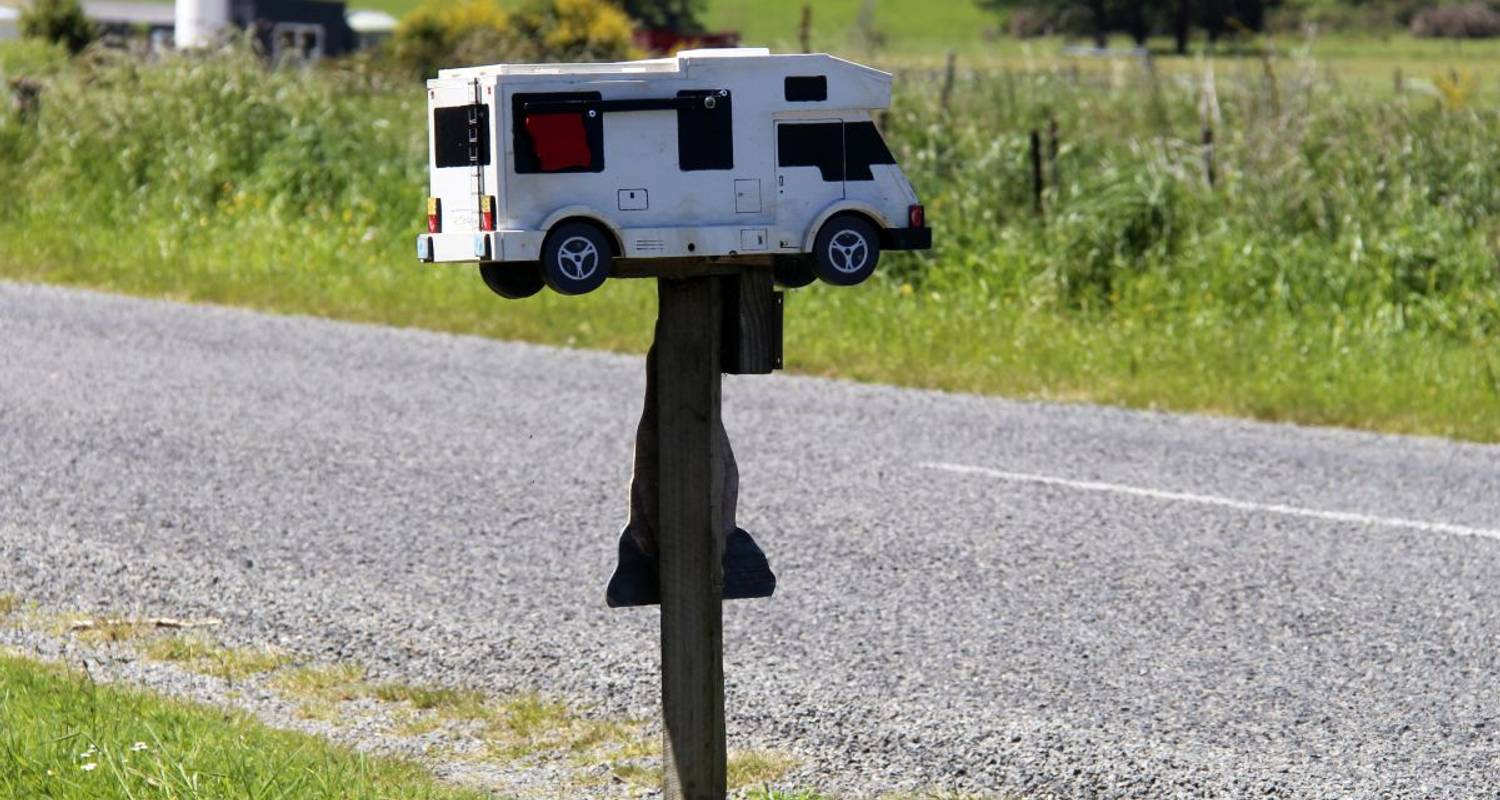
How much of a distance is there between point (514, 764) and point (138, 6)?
72980 mm

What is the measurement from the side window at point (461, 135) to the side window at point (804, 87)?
0.53 metres

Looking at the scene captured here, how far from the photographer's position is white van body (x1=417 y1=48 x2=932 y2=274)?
3.28 metres

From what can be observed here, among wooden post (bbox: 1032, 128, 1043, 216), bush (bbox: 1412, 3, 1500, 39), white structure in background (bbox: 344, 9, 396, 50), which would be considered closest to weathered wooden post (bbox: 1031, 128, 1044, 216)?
wooden post (bbox: 1032, 128, 1043, 216)

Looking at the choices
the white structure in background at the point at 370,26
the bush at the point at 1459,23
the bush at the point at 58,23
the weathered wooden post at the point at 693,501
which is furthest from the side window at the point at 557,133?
the bush at the point at 1459,23

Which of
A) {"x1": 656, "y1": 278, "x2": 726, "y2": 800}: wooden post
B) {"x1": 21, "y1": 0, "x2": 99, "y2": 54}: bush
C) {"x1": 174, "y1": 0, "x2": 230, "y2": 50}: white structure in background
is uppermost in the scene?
{"x1": 21, "y1": 0, "x2": 99, "y2": 54}: bush

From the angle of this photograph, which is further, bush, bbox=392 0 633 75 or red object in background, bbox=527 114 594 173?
bush, bbox=392 0 633 75

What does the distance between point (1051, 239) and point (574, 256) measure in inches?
371

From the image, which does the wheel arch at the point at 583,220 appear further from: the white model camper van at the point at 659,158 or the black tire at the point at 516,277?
the black tire at the point at 516,277

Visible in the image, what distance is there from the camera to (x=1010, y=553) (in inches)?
259

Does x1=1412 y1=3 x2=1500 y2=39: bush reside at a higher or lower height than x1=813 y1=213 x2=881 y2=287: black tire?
higher

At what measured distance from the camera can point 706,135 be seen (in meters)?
3.31

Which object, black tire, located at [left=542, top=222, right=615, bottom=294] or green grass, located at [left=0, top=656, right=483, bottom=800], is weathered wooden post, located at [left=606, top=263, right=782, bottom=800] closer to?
black tire, located at [left=542, top=222, right=615, bottom=294]

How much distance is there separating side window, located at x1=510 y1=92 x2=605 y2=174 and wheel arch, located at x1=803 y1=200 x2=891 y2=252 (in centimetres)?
39

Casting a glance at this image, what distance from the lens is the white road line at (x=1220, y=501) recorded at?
7078 millimetres
